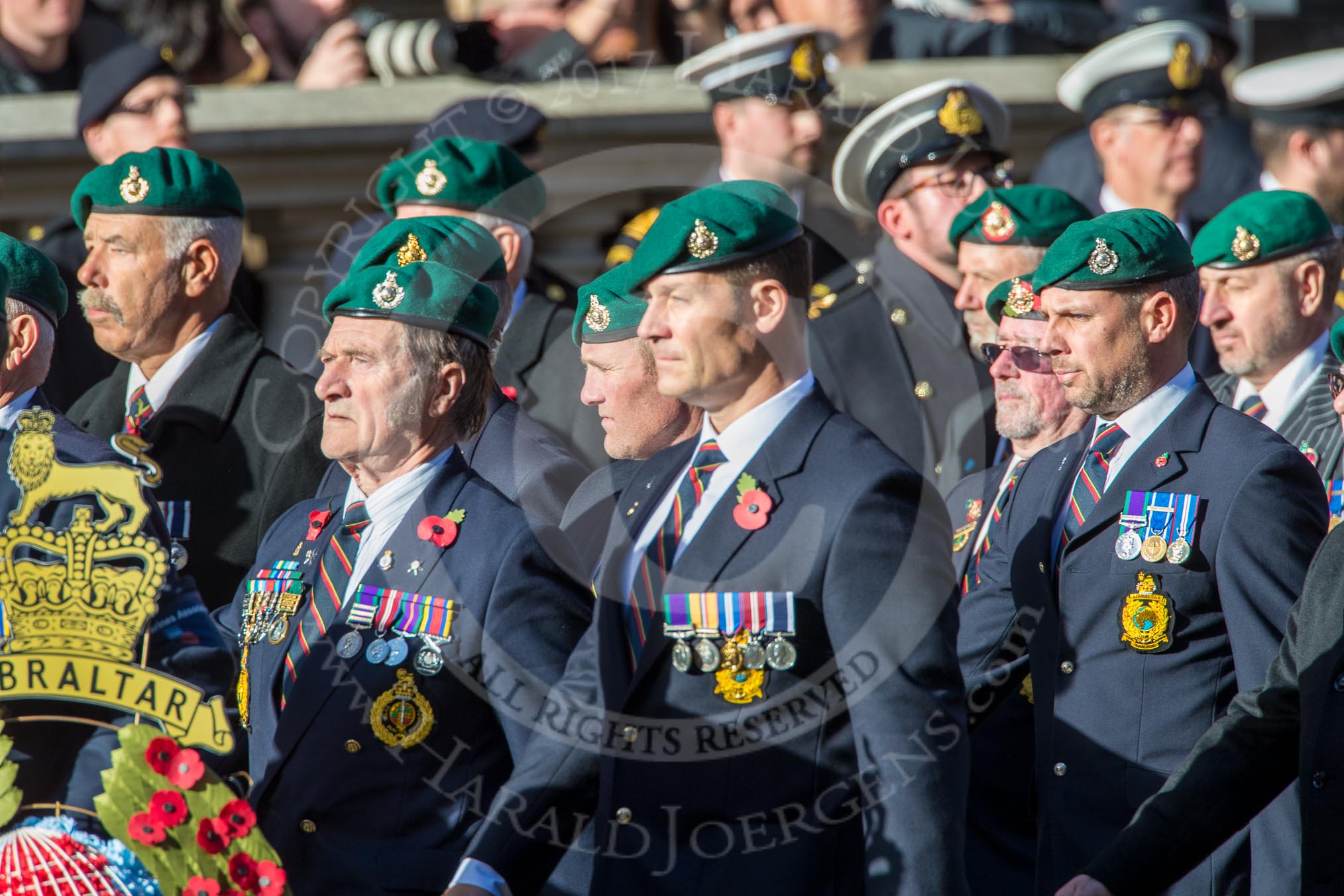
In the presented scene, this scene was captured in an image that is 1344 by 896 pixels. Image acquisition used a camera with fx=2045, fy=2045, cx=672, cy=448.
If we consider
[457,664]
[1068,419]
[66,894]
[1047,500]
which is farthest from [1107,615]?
[66,894]

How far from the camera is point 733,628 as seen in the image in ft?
13.0

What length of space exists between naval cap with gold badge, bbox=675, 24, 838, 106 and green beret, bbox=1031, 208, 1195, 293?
255cm

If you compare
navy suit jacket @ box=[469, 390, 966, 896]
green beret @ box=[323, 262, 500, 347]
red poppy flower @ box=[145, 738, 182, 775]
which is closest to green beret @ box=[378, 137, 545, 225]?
green beret @ box=[323, 262, 500, 347]

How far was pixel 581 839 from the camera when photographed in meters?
4.39

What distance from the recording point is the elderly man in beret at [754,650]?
3.84m

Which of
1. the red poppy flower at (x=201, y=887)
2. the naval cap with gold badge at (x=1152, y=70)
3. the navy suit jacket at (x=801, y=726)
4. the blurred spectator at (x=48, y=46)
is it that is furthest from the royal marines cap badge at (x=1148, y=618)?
the blurred spectator at (x=48, y=46)

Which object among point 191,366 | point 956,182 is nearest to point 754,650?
point 191,366

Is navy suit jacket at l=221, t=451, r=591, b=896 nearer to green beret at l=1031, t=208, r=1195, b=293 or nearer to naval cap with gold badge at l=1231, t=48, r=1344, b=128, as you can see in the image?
green beret at l=1031, t=208, r=1195, b=293

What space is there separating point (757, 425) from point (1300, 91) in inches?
181

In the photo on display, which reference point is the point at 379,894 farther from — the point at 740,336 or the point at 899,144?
the point at 899,144

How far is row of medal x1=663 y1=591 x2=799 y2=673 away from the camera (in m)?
3.94

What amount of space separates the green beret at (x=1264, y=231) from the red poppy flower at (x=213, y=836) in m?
3.45

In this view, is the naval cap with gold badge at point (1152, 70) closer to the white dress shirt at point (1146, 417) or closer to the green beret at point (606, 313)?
the white dress shirt at point (1146, 417)

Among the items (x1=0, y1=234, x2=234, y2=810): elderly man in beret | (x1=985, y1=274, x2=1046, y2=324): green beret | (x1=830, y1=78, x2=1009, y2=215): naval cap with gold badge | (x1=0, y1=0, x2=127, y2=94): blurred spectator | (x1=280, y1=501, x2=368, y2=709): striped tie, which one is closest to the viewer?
(x1=0, y1=234, x2=234, y2=810): elderly man in beret
